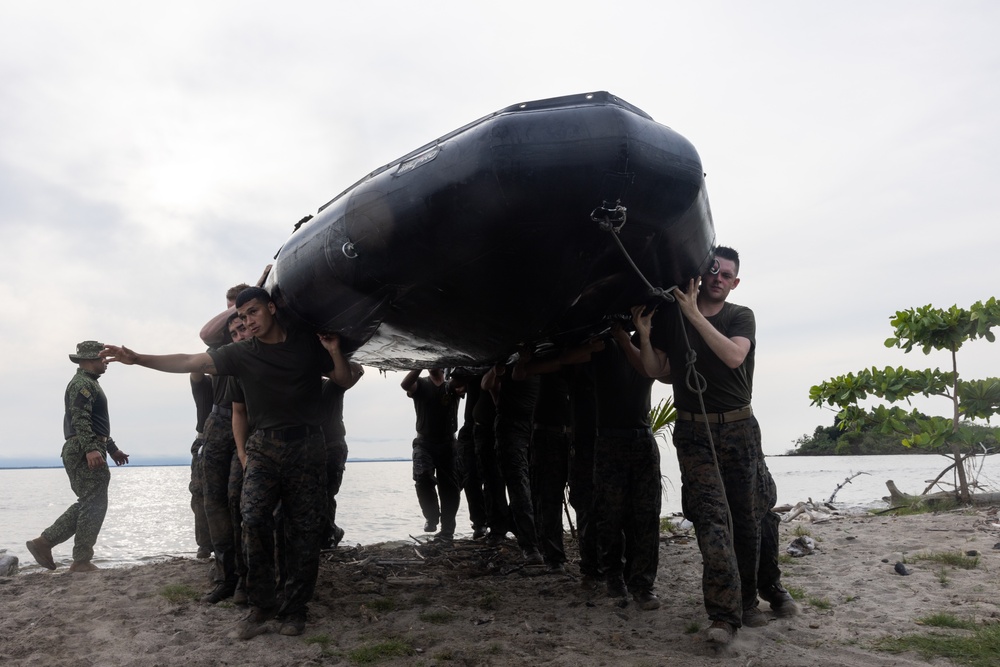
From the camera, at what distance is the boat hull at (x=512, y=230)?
282cm

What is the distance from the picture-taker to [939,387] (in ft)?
27.9

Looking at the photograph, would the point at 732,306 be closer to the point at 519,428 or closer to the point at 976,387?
the point at 519,428

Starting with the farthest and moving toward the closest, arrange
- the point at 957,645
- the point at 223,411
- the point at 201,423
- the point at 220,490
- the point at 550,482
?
the point at 201,423 → the point at 550,482 → the point at 223,411 → the point at 220,490 → the point at 957,645

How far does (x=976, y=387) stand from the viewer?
8.17 meters

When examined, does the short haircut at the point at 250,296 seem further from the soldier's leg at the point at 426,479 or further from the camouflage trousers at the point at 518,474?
the soldier's leg at the point at 426,479

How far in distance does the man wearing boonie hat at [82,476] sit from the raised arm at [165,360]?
8.13 feet

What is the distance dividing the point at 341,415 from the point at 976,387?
7.39 metres

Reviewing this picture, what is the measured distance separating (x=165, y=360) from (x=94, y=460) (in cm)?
268

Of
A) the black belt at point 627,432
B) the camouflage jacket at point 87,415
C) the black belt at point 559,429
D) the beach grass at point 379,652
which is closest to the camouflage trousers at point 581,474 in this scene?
the black belt at point 559,429

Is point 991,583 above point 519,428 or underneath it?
underneath

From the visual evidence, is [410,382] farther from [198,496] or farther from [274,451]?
[274,451]

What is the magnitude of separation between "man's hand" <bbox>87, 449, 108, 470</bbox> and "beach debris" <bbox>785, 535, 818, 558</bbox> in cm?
574

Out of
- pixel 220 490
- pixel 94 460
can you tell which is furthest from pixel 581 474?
pixel 94 460

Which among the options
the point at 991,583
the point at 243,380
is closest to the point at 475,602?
the point at 243,380
